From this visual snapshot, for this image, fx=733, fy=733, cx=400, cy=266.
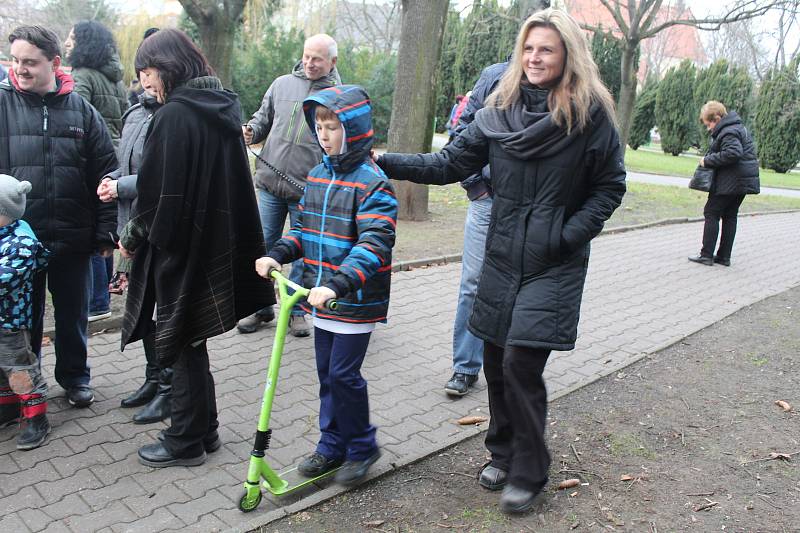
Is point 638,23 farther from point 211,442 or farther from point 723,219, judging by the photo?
point 211,442

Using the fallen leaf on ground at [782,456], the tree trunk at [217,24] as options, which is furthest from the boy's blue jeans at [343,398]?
the tree trunk at [217,24]

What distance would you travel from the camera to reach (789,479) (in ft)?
12.8

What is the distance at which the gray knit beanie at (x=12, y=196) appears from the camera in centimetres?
355

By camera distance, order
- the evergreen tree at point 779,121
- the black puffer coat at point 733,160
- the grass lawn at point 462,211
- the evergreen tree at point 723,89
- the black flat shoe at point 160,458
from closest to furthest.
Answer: the black flat shoe at point 160,458, the grass lawn at point 462,211, the black puffer coat at point 733,160, the evergreen tree at point 779,121, the evergreen tree at point 723,89

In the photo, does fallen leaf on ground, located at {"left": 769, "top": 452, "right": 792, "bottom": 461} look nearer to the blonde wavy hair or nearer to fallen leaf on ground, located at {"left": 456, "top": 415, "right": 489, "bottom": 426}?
fallen leaf on ground, located at {"left": 456, "top": 415, "right": 489, "bottom": 426}

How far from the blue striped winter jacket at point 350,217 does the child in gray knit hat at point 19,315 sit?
1.34 metres

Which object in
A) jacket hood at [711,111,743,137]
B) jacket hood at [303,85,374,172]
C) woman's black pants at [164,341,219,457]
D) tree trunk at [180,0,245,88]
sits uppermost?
tree trunk at [180,0,245,88]

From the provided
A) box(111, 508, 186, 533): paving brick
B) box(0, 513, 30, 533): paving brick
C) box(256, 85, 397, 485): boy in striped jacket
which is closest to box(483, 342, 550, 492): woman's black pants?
box(256, 85, 397, 485): boy in striped jacket

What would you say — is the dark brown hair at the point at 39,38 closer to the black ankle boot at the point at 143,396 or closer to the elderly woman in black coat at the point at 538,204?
the black ankle boot at the point at 143,396

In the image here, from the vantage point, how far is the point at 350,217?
327 cm

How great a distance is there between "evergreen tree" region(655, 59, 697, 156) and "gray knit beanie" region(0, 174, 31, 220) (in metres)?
40.3

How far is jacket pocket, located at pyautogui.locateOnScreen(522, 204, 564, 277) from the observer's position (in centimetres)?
321

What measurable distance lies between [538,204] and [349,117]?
0.92m

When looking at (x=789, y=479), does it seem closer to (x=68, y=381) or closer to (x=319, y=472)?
(x=319, y=472)
